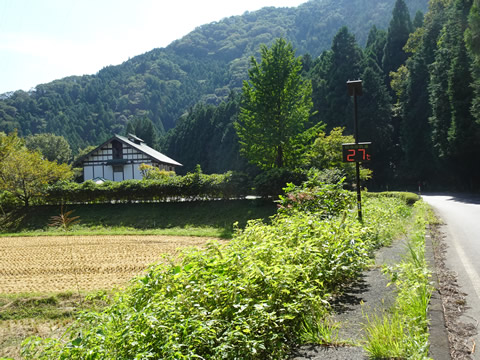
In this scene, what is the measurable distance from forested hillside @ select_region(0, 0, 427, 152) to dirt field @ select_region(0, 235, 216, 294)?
249 ft

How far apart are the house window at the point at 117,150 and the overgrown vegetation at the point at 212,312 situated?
39.2 m

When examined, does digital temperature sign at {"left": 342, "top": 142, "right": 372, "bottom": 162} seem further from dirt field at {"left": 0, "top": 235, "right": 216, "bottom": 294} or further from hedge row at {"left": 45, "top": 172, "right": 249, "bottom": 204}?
hedge row at {"left": 45, "top": 172, "right": 249, "bottom": 204}

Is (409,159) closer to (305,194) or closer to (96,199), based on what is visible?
(96,199)

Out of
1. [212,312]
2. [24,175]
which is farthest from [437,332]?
[24,175]

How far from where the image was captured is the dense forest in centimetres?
3048

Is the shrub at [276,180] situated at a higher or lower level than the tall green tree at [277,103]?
lower

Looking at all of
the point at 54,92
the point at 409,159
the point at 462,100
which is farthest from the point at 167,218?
the point at 54,92

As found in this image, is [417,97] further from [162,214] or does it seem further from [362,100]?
[162,214]

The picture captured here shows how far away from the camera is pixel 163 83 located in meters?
150

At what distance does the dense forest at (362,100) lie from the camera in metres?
30.5

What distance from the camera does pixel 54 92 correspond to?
13038 cm

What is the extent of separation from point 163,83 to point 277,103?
134306 mm

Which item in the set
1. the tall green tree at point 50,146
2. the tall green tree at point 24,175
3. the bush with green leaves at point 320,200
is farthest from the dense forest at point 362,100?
the tall green tree at point 24,175

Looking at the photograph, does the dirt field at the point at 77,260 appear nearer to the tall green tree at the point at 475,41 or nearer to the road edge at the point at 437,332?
the road edge at the point at 437,332
